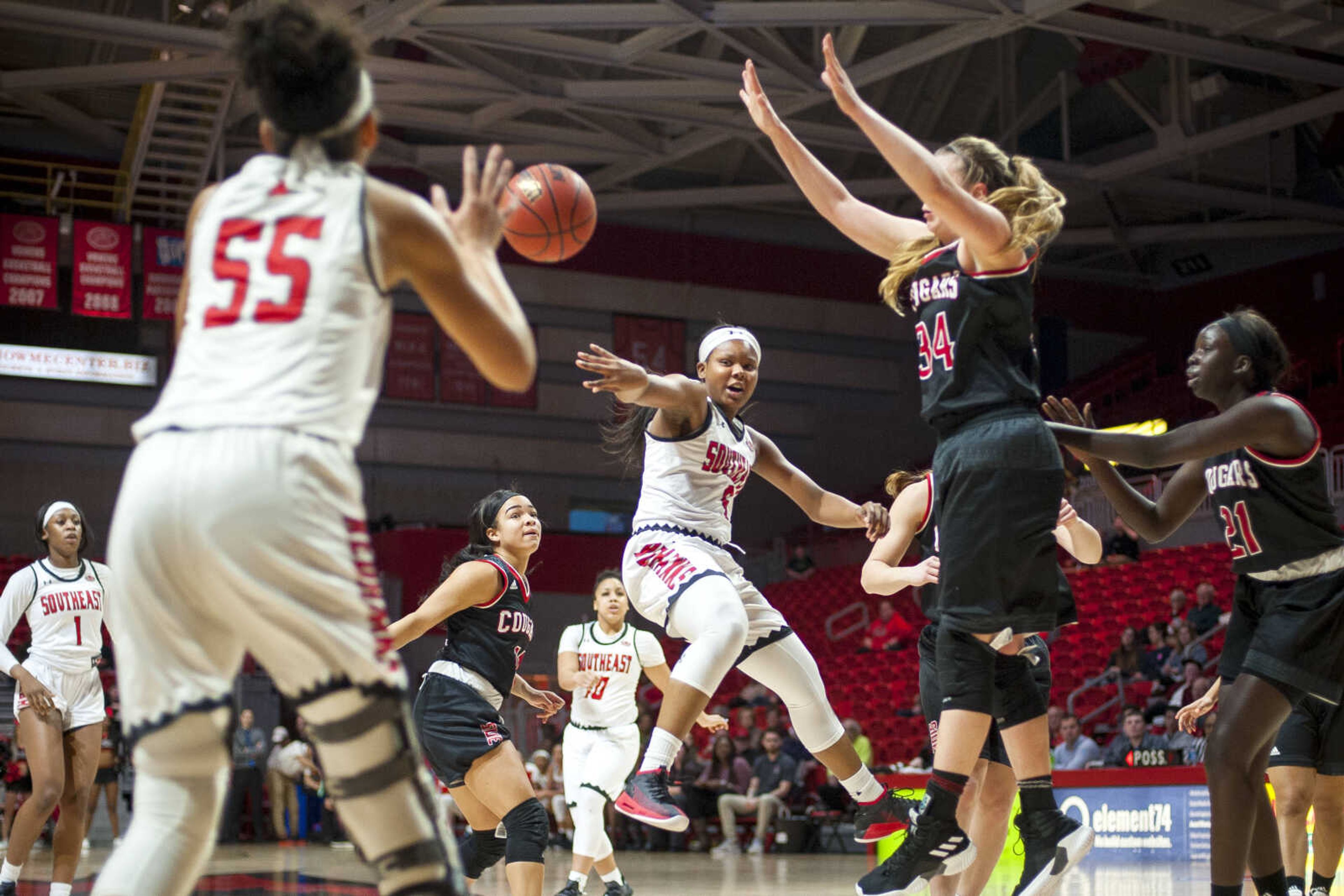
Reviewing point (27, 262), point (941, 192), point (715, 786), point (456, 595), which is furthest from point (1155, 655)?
point (27, 262)

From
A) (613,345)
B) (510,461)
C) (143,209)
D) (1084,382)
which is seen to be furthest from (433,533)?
(1084,382)

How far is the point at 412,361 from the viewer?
77.5 ft

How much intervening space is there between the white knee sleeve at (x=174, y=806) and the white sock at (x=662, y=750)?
2706 mm

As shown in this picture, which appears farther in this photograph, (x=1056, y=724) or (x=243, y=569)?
(x=1056, y=724)

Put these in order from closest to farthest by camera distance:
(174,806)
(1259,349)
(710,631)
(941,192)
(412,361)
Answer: (174,806), (941,192), (1259,349), (710,631), (412,361)

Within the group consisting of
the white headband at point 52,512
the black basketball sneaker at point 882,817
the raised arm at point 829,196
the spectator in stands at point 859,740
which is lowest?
the spectator in stands at point 859,740

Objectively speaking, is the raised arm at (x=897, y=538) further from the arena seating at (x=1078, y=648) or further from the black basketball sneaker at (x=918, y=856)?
the arena seating at (x=1078, y=648)

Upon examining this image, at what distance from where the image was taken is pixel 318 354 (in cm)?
281

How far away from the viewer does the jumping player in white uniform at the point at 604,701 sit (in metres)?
9.00

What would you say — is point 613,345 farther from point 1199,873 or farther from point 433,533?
point 1199,873

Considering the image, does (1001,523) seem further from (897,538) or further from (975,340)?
(897,538)

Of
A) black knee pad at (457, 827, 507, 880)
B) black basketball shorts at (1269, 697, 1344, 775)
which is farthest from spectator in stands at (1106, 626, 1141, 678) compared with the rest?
black knee pad at (457, 827, 507, 880)

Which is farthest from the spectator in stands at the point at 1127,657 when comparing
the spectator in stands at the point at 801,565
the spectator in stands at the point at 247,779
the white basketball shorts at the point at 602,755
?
the spectator in stands at the point at 247,779

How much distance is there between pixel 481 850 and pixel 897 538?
8.35 ft
